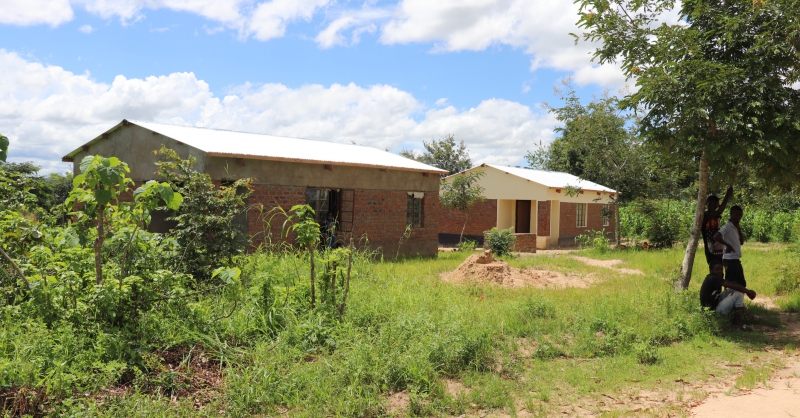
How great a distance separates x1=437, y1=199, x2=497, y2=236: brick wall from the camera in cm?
2570

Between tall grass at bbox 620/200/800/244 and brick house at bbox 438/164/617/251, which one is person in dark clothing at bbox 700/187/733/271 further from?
brick house at bbox 438/164/617/251

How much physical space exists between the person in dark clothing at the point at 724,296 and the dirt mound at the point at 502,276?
3.37m

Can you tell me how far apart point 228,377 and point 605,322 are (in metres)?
4.77

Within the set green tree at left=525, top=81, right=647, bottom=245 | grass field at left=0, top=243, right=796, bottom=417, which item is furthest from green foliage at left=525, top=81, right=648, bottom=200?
grass field at left=0, top=243, right=796, bottom=417

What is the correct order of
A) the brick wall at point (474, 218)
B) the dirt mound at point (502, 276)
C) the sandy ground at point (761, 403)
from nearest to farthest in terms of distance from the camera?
the sandy ground at point (761, 403)
the dirt mound at point (502, 276)
the brick wall at point (474, 218)

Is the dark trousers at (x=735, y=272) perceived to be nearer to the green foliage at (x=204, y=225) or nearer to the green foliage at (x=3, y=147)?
the green foliage at (x=204, y=225)

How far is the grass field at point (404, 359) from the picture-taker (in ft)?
A: 16.2

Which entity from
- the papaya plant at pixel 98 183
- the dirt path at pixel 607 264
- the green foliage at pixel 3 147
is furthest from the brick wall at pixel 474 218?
the green foliage at pixel 3 147

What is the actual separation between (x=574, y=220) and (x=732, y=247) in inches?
734

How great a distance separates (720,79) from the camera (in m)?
8.04

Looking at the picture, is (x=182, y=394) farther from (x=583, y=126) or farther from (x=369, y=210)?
(x=583, y=126)

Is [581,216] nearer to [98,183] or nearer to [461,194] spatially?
[461,194]

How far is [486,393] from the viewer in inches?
211

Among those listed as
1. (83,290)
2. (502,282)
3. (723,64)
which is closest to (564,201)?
(502,282)
